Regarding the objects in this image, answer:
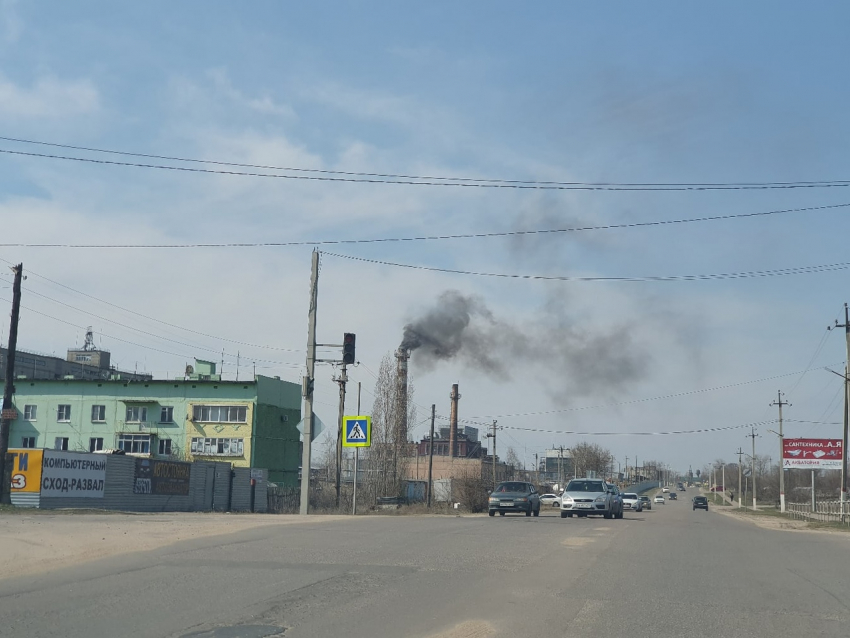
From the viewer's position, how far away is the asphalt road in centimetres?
848

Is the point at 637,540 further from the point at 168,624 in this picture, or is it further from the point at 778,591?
the point at 168,624

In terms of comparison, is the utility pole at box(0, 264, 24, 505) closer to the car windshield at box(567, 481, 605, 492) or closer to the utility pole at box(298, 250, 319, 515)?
the utility pole at box(298, 250, 319, 515)

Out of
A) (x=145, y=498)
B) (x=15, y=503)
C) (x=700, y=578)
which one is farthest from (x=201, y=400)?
(x=700, y=578)

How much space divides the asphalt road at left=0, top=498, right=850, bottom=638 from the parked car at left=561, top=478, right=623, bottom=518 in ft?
59.8

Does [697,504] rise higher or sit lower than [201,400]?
lower

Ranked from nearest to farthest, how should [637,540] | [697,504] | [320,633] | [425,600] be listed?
[320,633]
[425,600]
[637,540]
[697,504]

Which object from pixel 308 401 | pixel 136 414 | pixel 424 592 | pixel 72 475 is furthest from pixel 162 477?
pixel 424 592

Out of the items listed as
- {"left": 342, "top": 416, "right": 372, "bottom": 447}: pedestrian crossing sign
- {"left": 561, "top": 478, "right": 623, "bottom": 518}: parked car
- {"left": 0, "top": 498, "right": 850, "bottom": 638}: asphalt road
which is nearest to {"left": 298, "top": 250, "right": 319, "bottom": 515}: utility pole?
{"left": 342, "top": 416, "right": 372, "bottom": 447}: pedestrian crossing sign

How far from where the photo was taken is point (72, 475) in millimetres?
35750

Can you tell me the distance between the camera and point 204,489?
46.2m

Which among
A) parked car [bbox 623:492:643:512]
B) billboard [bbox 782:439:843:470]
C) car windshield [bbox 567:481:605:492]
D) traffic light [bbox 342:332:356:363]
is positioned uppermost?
traffic light [bbox 342:332:356:363]

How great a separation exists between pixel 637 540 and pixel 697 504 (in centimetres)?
6756

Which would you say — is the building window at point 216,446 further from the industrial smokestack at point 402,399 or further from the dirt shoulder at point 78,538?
the dirt shoulder at point 78,538

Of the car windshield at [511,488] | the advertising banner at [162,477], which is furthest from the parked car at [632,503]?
the advertising banner at [162,477]
